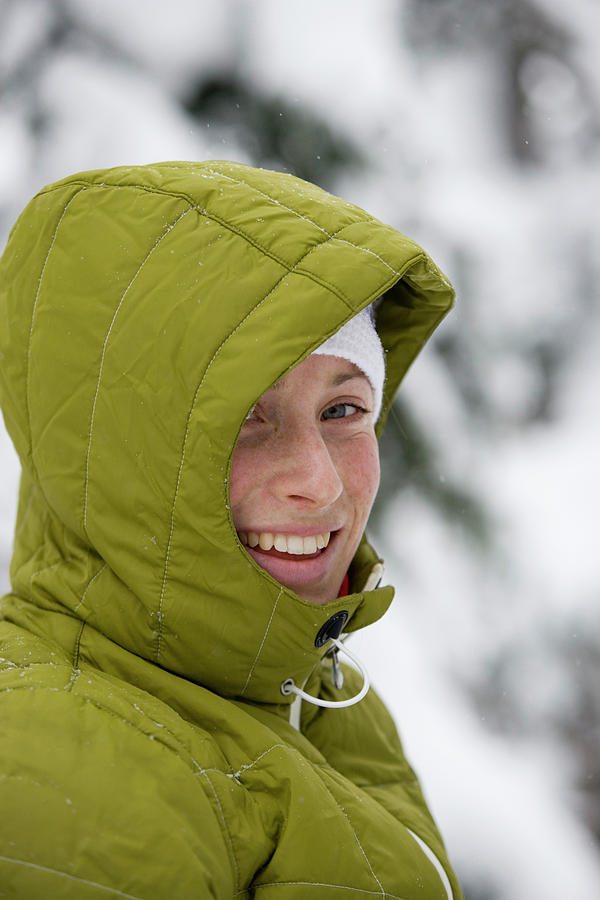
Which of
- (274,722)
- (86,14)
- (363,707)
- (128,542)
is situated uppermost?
(86,14)

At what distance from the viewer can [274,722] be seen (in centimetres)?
124

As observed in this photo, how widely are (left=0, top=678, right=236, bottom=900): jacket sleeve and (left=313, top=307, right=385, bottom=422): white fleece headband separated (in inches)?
23.4

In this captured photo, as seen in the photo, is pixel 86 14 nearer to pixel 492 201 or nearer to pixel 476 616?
pixel 492 201

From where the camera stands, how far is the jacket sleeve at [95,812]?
32.3 inches

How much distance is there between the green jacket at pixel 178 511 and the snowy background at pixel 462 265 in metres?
1.09

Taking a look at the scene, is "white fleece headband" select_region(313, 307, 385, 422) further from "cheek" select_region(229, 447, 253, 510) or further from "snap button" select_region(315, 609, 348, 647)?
"snap button" select_region(315, 609, 348, 647)

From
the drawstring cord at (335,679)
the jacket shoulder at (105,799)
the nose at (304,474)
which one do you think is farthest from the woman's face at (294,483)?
the jacket shoulder at (105,799)

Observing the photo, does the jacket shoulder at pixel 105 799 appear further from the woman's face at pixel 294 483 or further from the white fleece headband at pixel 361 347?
the white fleece headband at pixel 361 347

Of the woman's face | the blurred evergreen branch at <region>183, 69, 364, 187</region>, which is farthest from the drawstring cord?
the blurred evergreen branch at <region>183, 69, 364, 187</region>

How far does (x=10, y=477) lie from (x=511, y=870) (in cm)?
186

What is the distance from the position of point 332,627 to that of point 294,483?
0.74 feet

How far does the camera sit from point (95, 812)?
85 centimetres

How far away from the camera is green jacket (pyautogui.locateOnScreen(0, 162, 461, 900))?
98 cm

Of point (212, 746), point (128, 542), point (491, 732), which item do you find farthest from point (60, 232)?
point (491, 732)
